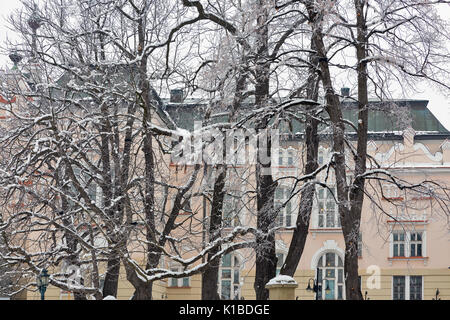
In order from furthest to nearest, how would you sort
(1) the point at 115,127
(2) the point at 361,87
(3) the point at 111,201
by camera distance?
(1) the point at 115,127
(3) the point at 111,201
(2) the point at 361,87

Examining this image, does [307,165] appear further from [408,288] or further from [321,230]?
[408,288]

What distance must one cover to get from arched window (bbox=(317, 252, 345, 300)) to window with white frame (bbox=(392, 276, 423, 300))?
247 cm

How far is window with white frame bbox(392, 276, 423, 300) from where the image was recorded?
37750 mm

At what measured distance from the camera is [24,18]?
2191 cm

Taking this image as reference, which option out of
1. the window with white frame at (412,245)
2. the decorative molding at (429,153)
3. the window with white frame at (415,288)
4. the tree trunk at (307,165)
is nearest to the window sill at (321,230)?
the window with white frame at (412,245)

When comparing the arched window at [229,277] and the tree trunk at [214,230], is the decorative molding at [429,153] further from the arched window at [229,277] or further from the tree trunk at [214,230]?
the tree trunk at [214,230]

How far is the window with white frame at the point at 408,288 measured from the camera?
124 ft

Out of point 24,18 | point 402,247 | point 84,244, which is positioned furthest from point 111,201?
point 402,247

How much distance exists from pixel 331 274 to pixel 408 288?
11.8ft

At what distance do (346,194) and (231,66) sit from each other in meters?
3.76

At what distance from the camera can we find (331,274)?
126ft

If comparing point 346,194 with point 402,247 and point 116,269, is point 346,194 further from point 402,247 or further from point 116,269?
point 402,247

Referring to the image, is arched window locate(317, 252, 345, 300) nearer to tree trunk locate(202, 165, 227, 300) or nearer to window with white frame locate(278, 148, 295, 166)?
window with white frame locate(278, 148, 295, 166)

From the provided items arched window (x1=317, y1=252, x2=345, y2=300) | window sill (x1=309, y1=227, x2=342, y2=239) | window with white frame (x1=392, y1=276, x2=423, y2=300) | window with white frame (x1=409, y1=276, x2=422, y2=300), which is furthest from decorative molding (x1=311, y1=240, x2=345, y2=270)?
window with white frame (x1=409, y1=276, x2=422, y2=300)
